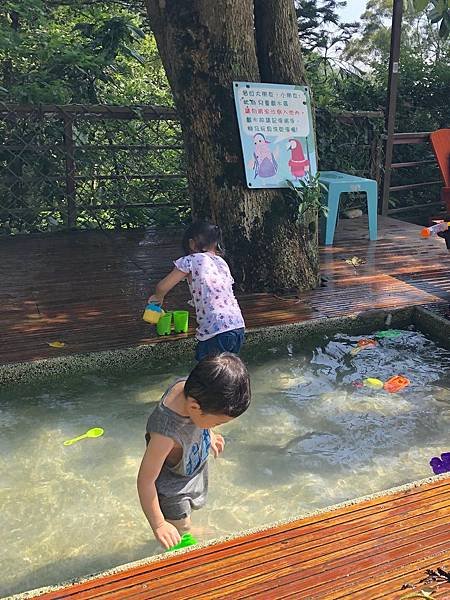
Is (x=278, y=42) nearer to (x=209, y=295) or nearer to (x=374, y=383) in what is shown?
(x=209, y=295)

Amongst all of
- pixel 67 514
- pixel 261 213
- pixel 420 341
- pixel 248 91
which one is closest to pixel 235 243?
pixel 261 213

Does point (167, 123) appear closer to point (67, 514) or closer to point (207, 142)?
point (207, 142)

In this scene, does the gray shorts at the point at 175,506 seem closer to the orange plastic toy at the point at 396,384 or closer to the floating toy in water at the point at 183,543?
the floating toy in water at the point at 183,543

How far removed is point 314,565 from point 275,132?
4100mm

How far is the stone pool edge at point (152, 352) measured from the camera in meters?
3.82

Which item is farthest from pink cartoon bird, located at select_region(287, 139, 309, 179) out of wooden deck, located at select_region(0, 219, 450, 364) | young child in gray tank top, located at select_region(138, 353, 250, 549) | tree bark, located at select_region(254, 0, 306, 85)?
young child in gray tank top, located at select_region(138, 353, 250, 549)

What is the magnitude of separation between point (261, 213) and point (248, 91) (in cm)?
94

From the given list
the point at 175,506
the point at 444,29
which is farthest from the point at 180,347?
the point at 444,29

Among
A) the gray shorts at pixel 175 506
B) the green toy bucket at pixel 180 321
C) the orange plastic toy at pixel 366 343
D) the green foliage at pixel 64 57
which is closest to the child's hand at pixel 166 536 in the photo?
the gray shorts at pixel 175 506

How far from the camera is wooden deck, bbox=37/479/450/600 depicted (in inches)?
68.1

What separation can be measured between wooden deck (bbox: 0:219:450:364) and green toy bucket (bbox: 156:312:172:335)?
0.08m

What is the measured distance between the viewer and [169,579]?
5.76 ft

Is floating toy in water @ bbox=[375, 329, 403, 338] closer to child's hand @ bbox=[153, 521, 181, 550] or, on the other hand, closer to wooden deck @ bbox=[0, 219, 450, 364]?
wooden deck @ bbox=[0, 219, 450, 364]

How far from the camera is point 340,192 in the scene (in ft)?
22.8
